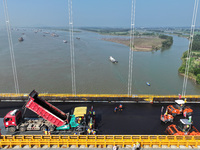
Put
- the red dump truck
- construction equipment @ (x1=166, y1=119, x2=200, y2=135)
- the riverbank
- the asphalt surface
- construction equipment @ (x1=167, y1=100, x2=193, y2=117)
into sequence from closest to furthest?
construction equipment @ (x1=166, y1=119, x2=200, y2=135) < the red dump truck < the asphalt surface < construction equipment @ (x1=167, y1=100, x2=193, y2=117) < the riverbank

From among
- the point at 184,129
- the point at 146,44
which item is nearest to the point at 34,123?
the point at 184,129

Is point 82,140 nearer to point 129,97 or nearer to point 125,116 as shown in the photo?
point 125,116

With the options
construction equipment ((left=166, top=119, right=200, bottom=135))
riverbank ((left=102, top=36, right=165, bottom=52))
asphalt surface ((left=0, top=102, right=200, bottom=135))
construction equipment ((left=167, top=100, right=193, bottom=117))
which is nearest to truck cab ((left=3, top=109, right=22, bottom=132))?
asphalt surface ((left=0, top=102, right=200, bottom=135))

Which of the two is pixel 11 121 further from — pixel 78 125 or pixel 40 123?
pixel 78 125

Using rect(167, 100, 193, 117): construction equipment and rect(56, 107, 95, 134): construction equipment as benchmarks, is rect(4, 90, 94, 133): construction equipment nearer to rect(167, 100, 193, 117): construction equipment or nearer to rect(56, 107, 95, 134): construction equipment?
rect(56, 107, 95, 134): construction equipment

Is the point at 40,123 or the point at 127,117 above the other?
the point at 40,123

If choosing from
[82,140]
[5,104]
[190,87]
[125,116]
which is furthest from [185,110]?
[190,87]

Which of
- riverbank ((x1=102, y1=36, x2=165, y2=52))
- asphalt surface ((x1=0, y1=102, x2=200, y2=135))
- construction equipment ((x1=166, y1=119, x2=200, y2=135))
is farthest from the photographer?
riverbank ((x1=102, y1=36, x2=165, y2=52))

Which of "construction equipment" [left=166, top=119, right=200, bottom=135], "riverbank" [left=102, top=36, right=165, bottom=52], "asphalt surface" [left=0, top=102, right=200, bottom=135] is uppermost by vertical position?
"riverbank" [left=102, top=36, right=165, bottom=52]
